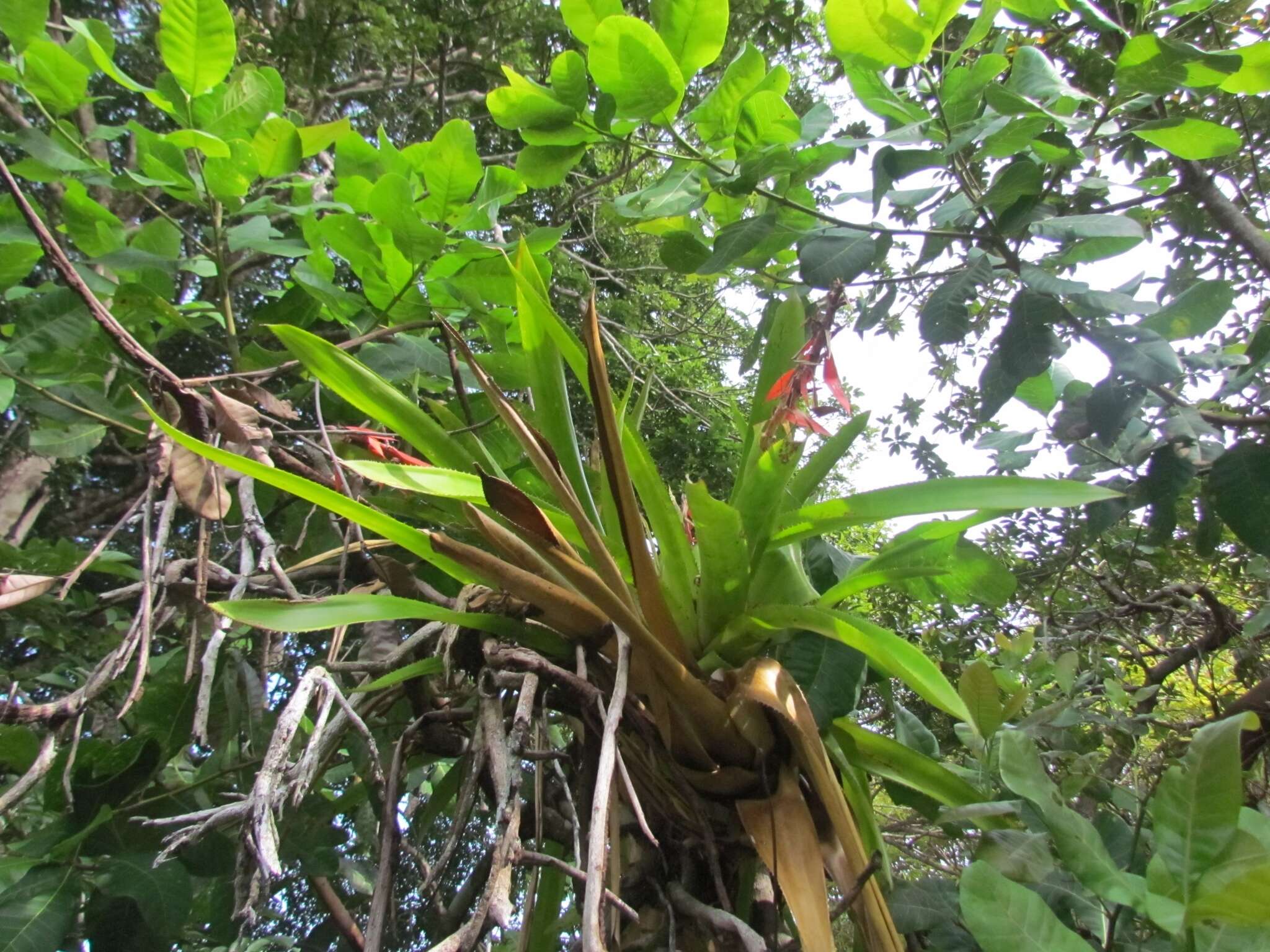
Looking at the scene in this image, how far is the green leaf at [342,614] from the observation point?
1.81 feet

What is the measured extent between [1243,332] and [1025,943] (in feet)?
5.88

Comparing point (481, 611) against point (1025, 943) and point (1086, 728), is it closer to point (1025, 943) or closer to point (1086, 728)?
point (1025, 943)

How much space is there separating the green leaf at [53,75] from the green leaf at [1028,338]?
1.15 metres

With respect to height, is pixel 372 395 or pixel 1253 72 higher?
pixel 1253 72

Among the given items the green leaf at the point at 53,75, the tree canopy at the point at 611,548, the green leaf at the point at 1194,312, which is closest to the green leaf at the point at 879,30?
the tree canopy at the point at 611,548

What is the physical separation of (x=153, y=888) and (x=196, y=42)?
2.98 feet

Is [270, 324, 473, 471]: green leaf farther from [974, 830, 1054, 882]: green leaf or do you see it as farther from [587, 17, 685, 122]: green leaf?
[974, 830, 1054, 882]: green leaf

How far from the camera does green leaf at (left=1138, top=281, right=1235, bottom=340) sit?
830 mm

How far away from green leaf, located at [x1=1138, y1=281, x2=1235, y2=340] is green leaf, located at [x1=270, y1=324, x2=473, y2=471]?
0.77 meters

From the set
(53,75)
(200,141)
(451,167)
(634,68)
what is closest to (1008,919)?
(634,68)

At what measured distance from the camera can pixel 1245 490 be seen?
0.81m

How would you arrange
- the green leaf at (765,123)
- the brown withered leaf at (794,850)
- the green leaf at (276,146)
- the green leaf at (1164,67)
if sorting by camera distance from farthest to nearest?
1. the green leaf at (276,146)
2. the green leaf at (765,123)
3. the green leaf at (1164,67)
4. the brown withered leaf at (794,850)

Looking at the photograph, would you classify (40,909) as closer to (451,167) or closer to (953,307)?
(451,167)

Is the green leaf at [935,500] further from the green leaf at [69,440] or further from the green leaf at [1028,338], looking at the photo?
the green leaf at [69,440]
